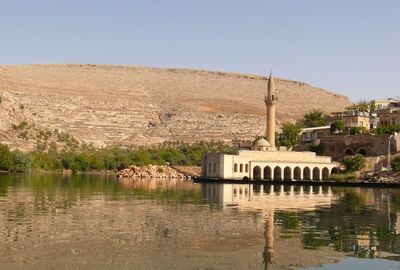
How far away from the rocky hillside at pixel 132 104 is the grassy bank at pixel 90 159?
11.6 meters

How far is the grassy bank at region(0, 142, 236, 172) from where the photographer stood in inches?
3255

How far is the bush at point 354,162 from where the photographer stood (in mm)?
66250

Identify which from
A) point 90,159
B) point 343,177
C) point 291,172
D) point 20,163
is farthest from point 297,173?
point 20,163

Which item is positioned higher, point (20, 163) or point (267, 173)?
point (20, 163)

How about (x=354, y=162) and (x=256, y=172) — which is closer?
(x=354, y=162)

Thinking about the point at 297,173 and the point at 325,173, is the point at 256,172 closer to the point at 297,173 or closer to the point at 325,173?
the point at 297,173

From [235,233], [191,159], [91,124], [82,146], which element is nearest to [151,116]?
[91,124]

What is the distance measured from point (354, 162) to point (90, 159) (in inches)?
1596

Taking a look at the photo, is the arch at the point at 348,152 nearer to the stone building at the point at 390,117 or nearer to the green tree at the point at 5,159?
the stone building at the point at 390,117

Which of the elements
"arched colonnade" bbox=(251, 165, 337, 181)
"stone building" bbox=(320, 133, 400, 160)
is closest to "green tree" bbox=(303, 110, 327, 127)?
"stone building" bbox=(320, 133, 400, 160)

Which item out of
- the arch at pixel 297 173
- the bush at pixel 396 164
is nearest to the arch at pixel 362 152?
the arch at pixel 297 173

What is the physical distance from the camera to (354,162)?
6700 centimetres

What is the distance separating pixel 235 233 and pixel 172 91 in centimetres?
14042

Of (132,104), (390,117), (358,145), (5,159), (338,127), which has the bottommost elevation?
(5,159)
